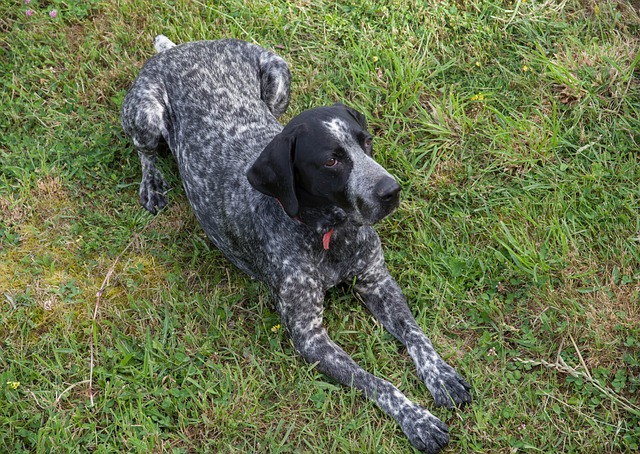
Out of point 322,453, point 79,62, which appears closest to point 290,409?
point 322,453

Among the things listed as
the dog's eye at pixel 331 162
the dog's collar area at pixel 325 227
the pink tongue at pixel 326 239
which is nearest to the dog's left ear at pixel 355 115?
the dog's eye at pixel 331 162

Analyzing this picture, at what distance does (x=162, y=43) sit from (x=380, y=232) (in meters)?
2.30

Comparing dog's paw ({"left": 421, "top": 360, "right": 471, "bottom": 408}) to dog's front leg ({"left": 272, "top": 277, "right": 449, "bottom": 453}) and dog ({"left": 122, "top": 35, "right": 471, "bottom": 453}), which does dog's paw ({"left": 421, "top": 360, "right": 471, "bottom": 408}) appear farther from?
dog's front leg ({"left": 272, "top": 277, "right": 449, "bottom": 453})

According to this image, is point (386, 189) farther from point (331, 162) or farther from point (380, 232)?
point (380, 232)

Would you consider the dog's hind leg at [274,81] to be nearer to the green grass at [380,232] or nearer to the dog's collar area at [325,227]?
the green grass at [380,232]

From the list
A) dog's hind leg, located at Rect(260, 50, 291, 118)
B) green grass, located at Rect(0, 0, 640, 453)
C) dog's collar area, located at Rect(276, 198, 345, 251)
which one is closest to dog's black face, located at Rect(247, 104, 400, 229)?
dog's collar area, located at Rect(276, 198, 345, 251)

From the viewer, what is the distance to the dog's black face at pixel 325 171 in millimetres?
3830

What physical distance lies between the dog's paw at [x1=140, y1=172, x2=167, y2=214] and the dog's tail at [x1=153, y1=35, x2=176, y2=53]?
105 centimetres

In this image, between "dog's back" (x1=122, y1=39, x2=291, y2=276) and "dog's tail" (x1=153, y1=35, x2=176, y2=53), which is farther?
"dog's tail" (x1=153, y1=35, x2=176, y2=53)

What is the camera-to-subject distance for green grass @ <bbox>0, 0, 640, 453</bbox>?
13.1 ft

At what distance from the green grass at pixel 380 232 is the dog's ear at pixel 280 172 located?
2.93 ft

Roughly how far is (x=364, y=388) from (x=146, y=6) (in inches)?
146

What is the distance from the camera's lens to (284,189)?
389cm

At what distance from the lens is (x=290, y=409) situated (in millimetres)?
4086
